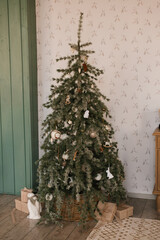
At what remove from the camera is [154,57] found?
3658mm

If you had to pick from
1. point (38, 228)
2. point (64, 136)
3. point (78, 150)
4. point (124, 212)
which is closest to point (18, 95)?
point (64, 136)

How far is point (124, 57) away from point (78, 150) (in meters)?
1.40

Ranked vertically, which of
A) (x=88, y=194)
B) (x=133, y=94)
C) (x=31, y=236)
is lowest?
(x=31, y=236)

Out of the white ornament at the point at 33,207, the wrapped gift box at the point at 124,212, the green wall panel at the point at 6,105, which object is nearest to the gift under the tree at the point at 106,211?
the wrapped gift box at the point at 124,212

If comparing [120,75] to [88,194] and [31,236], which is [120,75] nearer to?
[88,194]

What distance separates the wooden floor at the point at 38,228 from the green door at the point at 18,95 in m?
0.53

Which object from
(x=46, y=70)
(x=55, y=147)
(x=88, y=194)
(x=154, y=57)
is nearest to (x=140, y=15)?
(x=154, y=57)

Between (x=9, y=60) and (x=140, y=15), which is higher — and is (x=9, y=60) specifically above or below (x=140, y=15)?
below

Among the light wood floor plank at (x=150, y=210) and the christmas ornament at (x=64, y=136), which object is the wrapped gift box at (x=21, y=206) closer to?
the christmas ornament at (x=64, y=136)

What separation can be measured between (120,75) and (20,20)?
1.37m

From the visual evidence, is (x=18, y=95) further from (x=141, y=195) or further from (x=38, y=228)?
(x=141, y=195)

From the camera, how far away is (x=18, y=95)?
12.5ft

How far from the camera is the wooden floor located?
2865 millimetres

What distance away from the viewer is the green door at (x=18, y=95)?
3.72 m
